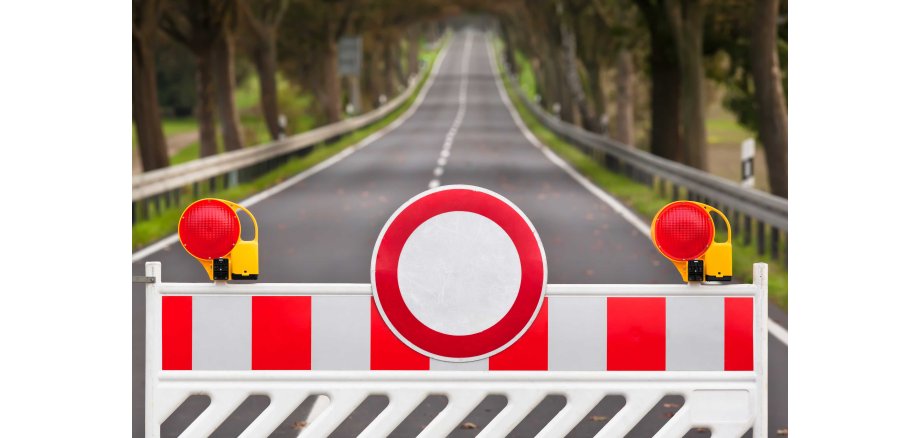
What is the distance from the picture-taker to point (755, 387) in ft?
17.3

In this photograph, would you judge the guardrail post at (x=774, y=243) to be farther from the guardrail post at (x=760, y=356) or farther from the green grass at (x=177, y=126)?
the green grass at (x=177, y=126)

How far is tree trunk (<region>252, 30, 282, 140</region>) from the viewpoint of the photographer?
141 feet

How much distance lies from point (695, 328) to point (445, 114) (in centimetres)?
7054

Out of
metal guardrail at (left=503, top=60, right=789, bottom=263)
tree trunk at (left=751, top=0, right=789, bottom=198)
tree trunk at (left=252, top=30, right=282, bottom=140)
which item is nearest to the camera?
metal guardrail at (left=503, top=60, right=789, bottom=263)

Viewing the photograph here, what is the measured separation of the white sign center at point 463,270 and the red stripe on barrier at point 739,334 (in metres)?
0.74

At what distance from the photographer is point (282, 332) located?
530 cm

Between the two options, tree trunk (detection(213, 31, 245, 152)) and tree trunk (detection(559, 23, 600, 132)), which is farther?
tree trunk (detection(559, 23, 600, 132))

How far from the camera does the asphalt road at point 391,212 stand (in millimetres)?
7445

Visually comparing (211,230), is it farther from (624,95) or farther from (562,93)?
(562,93)

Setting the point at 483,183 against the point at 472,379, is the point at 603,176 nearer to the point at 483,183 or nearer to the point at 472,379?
the point at 483,183

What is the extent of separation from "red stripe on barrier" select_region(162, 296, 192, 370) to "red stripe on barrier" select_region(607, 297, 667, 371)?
1.45 metres

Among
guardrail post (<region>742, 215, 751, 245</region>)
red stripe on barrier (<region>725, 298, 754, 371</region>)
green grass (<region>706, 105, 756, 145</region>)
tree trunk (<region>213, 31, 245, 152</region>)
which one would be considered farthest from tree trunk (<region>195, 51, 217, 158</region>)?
green grass (<region>706, 105, 756, 145</region>)

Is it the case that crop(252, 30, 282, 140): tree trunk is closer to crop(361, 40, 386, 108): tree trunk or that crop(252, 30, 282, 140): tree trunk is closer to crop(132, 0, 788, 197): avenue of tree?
crop(132, 0, 788, 197): avenue of tree

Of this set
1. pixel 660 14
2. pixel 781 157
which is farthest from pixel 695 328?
pixel 660 14
